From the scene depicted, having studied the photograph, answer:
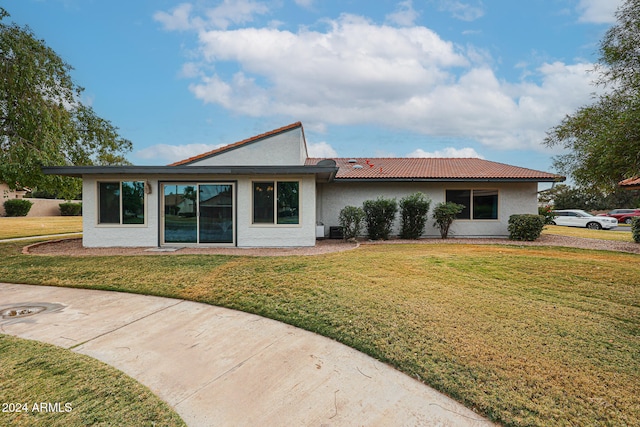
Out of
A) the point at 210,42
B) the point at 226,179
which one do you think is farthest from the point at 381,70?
the point at 226,179

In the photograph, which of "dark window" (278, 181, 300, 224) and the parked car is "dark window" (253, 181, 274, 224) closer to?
"dark window" (278, 181, 300, 224)

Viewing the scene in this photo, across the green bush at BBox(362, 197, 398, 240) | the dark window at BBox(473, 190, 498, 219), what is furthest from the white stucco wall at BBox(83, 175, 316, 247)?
the dark window at BBox(473, 190, 498, 219)

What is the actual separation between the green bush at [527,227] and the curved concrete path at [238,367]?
12107mm

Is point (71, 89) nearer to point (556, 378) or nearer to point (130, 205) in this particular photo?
point (130, 205)

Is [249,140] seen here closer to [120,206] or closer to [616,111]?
[120,206]

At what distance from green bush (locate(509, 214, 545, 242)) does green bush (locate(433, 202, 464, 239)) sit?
2.14 meters

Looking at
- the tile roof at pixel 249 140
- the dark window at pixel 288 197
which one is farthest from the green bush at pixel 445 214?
the tile roof at pixel 249 140

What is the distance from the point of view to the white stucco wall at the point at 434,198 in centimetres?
1419

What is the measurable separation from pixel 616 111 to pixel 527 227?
→ 23.1ft

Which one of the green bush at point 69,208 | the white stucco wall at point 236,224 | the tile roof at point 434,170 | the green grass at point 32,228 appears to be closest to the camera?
the white stucco wall at point 236,224

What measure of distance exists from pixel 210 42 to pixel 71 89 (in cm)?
606

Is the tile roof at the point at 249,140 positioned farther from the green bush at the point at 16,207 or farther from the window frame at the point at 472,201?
the green bush at the point at 16,207

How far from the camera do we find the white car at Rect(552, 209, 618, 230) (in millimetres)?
22078

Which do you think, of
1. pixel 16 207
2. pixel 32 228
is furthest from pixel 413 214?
pixel 16 207
